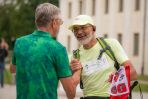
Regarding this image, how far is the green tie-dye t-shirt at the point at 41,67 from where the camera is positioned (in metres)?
6.50

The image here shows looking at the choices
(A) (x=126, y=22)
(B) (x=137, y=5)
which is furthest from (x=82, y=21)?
(A) (x=126, y=22)

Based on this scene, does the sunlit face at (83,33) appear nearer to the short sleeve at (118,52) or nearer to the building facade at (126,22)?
the short sleeve at (118,52)

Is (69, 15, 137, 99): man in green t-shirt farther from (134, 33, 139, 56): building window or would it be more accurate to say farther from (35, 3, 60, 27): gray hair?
(134, 33, 139, 56): building window

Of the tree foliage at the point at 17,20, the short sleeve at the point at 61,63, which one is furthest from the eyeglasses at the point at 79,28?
the tree foliage at the point at 17,20

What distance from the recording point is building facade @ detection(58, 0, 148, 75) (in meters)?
53.5

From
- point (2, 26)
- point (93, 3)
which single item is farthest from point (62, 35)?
point (2, 26)

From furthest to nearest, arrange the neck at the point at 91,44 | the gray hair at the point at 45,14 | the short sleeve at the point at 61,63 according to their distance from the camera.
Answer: the neck at the point at 91,44, the gray hair at the point at 45,14, the short sleeve at the point at 61,63

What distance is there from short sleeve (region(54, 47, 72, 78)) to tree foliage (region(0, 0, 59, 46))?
92.6 metres

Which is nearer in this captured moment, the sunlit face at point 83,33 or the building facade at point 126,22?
the sunlit face at point 83,33

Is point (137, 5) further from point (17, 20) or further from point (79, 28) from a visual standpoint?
point (17, 20)

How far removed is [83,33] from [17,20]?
311 ft

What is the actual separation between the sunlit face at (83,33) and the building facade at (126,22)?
148 feet

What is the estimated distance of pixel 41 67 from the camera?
652 cm

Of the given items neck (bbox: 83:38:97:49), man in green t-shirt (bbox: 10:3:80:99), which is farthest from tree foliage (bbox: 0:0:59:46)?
man in green t-shirt (bbox: 10:3:80:99)
